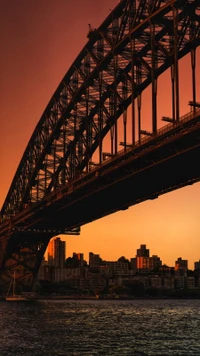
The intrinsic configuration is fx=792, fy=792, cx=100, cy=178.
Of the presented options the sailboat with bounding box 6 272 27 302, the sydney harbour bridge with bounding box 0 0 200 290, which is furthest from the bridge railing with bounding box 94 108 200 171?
the sailboat with bounding box 6 272 27 302

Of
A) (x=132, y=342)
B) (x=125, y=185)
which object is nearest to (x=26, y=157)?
(x=125, y=185)

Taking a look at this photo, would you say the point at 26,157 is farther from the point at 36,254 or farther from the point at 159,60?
the point at 159,60

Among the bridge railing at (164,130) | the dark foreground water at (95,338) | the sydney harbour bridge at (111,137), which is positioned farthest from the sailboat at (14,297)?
the bridge railing at (164,130)

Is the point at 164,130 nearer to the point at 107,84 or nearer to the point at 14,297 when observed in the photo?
the point at 107,84

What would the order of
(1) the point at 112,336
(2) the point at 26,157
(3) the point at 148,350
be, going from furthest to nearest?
(2) the point at 26,157
(1) the point at 112,336
(3) the point at 148,350

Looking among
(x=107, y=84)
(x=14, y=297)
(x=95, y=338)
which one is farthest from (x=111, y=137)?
(x=14, y=297)

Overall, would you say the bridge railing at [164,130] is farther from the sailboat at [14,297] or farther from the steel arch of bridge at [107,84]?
the sailboat at [14,297]
